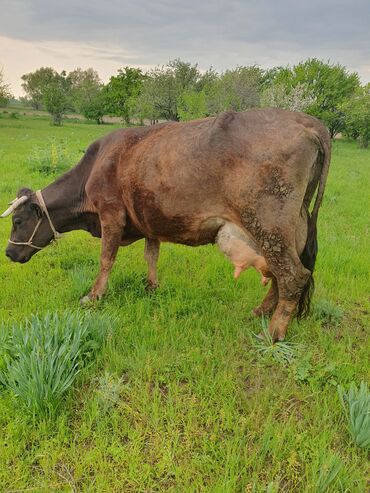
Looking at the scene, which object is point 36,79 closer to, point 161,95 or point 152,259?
point 161,95

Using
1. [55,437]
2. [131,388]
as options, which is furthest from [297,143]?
[55,437]

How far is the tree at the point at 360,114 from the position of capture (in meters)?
41.4

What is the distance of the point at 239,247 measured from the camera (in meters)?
3.79

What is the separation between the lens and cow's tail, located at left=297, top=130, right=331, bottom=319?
3.45m

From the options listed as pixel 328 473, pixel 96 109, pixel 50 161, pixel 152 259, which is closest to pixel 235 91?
pixel 96 109

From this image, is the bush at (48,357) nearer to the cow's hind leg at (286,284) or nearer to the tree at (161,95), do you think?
the cow's hind leg at (286,284)

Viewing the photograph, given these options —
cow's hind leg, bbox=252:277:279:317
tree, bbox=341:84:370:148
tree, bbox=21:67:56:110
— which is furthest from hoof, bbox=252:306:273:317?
tree, bbox=21:67:56:110

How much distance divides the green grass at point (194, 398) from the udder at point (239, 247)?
77 cm

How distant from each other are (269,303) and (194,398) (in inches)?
65.2

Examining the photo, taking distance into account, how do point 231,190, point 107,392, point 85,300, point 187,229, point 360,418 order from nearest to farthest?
point 360,418
point 107,392
point 231,190
point 187,229
point 85,300

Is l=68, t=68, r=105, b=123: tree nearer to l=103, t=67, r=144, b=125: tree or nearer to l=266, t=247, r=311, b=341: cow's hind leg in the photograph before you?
l=103, t=67, r=144, b=125: tree

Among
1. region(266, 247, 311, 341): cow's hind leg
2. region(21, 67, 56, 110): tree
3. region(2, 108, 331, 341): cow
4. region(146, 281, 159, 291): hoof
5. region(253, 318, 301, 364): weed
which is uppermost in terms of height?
region(21, 67, 56, 110): tree

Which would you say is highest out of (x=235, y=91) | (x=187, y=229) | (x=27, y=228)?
(x=235, y=91)

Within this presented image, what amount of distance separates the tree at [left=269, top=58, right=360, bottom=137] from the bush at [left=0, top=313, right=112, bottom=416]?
5130cm
